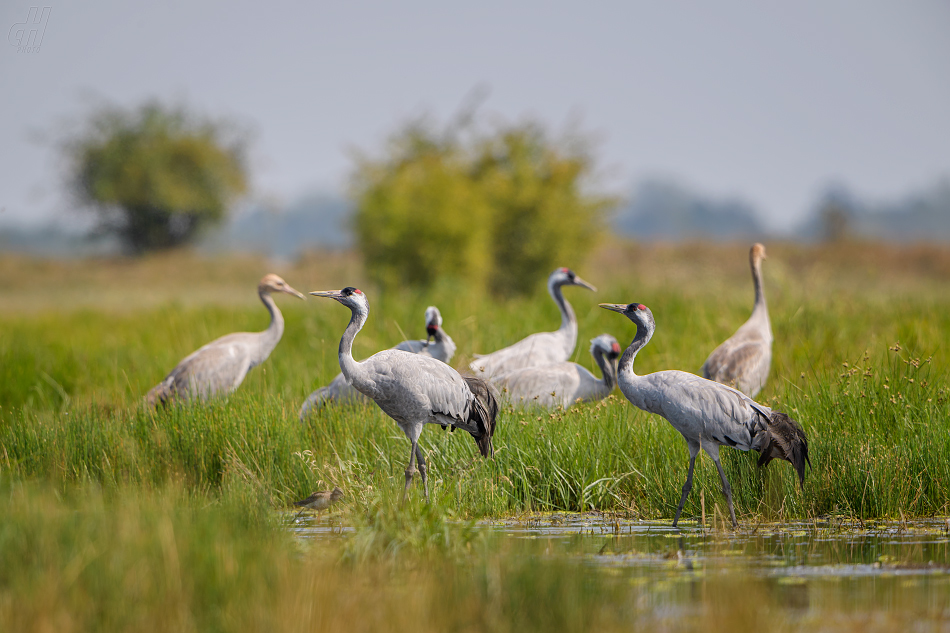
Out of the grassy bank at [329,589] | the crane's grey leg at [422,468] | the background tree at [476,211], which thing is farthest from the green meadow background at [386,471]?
the background tree at [476,211]

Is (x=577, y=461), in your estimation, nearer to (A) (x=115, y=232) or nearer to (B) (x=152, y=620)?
(B) (x=152, y=620)

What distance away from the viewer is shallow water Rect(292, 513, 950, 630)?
3.84m

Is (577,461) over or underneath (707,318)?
underneath

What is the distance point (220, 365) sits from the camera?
918 cm

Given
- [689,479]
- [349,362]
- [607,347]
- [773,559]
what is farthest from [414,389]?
[607,347]

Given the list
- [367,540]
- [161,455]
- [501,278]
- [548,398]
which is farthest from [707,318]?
[501,278]

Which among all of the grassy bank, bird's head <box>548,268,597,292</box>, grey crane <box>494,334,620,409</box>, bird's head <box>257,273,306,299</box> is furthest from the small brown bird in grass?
bird's head <box>548,268,597,292</box>

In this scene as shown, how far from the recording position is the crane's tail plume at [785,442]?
5.56 m

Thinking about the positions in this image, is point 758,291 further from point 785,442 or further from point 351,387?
point 351,387

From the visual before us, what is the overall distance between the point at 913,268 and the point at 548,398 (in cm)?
4080

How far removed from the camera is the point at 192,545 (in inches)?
156

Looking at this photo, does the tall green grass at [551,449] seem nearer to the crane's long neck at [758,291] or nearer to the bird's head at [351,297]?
the crane's long neck at [758,291]

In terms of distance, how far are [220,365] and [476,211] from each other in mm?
14646

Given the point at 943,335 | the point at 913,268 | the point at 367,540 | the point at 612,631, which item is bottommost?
the point at 612,631
